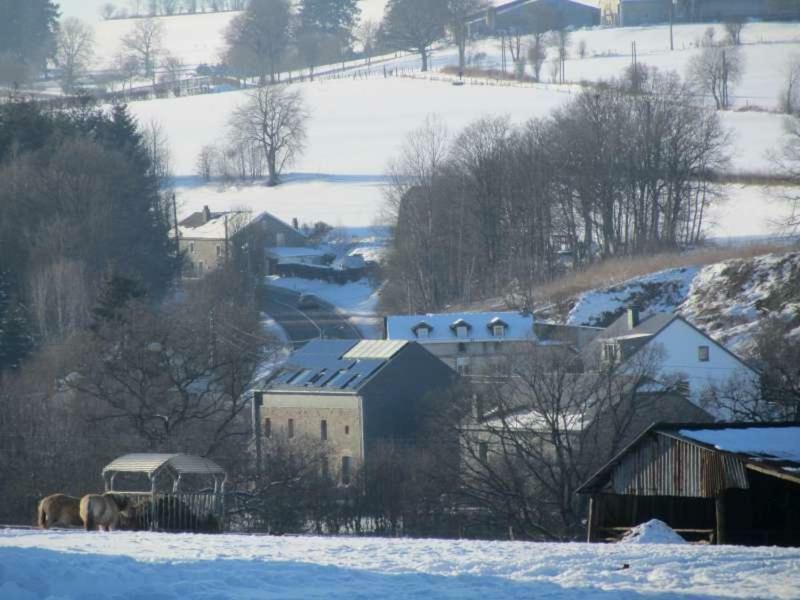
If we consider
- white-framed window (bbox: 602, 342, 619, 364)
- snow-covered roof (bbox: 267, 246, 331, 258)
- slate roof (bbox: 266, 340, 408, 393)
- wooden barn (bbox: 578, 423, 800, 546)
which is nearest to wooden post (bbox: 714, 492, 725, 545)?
wooden barn (bbox: 578, 423, 800, 546)

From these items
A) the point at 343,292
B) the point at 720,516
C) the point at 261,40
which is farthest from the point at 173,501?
the point at 261,40

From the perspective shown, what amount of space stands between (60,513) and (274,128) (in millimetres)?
74326

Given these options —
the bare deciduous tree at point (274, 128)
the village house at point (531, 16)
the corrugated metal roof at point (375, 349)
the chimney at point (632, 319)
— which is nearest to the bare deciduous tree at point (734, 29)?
the village house at point (531, 16)

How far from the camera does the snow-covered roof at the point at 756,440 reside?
23.0 metres

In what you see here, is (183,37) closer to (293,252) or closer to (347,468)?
(293,252)

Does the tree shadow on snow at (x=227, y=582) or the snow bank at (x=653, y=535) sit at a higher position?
the tree shadow on snow at (x=227, y=582)

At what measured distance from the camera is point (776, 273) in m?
54.2

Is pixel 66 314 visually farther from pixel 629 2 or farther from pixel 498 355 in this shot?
pixel 629 2

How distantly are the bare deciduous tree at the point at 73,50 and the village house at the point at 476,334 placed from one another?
75208mm

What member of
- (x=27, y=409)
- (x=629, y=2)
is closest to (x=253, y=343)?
(x=27, y=409)

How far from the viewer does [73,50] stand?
458 ft

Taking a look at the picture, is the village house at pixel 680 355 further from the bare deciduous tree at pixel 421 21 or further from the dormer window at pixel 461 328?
the bare deciduous tree at pixel 421 21


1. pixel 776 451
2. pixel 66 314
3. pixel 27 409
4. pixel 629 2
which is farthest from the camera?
pixel 629 2

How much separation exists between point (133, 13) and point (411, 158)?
4473 inches
